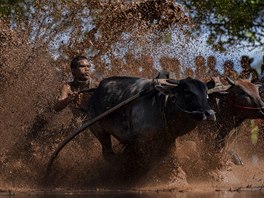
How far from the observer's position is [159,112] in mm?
13242

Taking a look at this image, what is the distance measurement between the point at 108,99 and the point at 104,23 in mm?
5153

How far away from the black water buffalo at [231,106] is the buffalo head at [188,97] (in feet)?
3.51

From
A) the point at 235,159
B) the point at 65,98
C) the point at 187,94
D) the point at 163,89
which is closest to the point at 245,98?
the point at 235,159

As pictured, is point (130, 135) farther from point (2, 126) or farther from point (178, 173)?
point (2, 126)

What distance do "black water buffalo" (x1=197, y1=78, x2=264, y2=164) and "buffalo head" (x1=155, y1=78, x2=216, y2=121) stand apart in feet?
→ 3.51

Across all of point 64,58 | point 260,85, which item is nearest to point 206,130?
point 260,85

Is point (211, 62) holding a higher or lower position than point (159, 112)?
lower

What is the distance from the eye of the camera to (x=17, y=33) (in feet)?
58.8

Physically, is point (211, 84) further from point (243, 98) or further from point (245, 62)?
point (245, 62)

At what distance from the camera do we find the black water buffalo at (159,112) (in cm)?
1294

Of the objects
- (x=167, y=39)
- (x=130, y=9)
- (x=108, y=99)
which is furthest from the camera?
(x=130, y=9)

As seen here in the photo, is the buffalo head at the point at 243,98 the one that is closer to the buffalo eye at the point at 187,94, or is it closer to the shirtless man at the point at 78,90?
the buffalo eye at the point at 187,94

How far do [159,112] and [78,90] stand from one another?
85.1 inches

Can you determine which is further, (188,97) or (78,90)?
(78,90)
